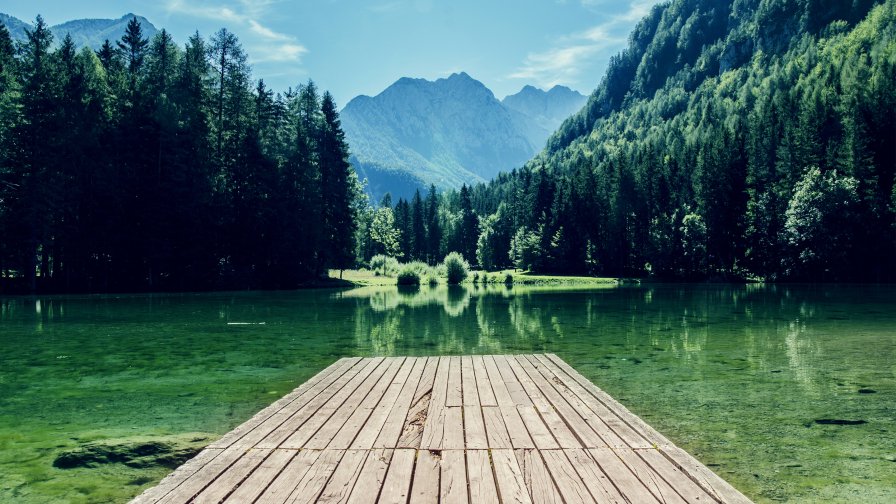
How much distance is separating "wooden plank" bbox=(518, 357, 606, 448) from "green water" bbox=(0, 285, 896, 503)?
6.82 feet

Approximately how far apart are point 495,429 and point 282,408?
10.8 ft

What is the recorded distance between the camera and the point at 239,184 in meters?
66.0

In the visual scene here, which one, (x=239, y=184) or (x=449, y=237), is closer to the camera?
(x=239, y=184)

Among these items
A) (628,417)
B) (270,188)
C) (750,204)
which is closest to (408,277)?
(270,188)

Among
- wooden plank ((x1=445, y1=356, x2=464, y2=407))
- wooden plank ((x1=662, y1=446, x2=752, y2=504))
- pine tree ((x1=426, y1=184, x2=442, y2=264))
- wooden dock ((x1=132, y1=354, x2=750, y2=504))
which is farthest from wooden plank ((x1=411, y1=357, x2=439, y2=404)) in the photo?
pine tree ((x1=426, y1=184, x2=442, y2=264))

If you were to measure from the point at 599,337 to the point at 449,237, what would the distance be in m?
132

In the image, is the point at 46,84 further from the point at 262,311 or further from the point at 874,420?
the point at 874,420


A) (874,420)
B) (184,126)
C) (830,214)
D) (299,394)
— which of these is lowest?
(874,420)

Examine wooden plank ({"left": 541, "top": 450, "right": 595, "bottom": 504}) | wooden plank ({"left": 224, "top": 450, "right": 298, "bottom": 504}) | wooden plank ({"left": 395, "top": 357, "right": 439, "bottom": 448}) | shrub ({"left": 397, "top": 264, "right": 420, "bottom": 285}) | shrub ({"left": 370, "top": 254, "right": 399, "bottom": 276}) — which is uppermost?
shrub ({"left": 370, "top": 254, "right": 399, "bottom": 276})

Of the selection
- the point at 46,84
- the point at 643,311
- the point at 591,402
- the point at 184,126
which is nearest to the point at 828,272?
the point at 643,311

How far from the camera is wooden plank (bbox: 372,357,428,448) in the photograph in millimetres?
6965

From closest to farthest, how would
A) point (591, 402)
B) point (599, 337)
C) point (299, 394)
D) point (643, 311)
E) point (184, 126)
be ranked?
1. point (591, 402)
2. point (299, 394)
3. point (599, 337)
4. point (643, 311)
5. point (184, 126)

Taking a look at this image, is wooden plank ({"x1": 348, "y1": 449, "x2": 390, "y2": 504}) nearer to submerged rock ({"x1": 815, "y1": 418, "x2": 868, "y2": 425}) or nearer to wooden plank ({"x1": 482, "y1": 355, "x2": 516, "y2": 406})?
wooden plank ({"x1": 482, "y1": 355, "x2": 516, "y2": 406})

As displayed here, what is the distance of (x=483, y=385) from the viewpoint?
10648 mm
